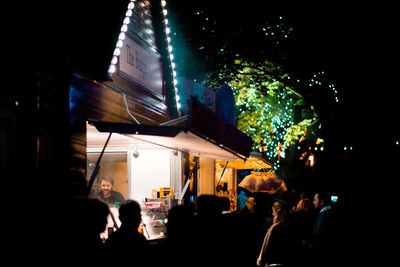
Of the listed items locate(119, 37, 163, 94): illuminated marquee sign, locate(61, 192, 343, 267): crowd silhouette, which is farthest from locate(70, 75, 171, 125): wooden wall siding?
locate(61, 192, 343, 267): crowd silhouette

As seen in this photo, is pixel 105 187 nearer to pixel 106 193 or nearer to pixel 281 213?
pixel 106 193

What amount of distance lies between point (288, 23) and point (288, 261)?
934 centimetres

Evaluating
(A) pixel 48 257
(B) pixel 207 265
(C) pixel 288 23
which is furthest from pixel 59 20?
(C) pixel 288 23

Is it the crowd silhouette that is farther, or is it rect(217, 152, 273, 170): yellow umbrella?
rect(217, 152, 273, 170): yellow umbrella

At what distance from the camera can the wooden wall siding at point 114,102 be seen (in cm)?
585

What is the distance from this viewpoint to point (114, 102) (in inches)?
276

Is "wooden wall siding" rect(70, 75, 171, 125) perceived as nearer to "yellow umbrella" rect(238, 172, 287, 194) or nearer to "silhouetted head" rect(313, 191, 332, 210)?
"silhouetted head" rect(313, 191, 332, 210)

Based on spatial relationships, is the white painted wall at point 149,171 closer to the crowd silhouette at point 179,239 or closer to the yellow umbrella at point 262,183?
the crowd silhouette at point 179,239

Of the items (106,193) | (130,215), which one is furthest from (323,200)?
(130,215)

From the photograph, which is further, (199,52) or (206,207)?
(199,52)

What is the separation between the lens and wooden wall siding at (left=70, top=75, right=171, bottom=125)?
585 cm

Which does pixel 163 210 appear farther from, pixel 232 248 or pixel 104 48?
pixel 104 48

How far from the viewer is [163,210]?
8469 mm

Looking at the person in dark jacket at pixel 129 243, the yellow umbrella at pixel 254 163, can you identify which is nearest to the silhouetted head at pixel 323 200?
the yellow umbrella at pixel 254 163
